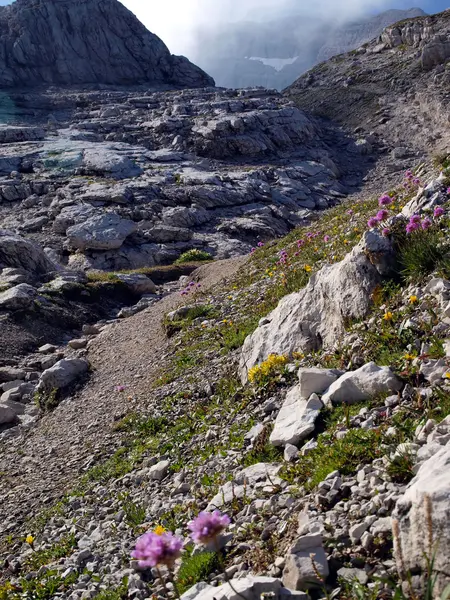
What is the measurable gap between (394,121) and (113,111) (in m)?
→ 35.9

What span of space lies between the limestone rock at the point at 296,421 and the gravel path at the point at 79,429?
13.5 feet

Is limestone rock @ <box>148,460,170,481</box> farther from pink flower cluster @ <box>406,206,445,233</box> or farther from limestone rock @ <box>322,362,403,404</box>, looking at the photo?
pink flower cluster @ <box>406,206,445,233</box>

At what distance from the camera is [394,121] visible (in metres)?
62.4

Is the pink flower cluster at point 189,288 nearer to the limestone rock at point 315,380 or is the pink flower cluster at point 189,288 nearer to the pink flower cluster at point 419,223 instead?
the pink flower cluster at point 419,223

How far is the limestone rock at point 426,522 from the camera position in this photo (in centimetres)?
269

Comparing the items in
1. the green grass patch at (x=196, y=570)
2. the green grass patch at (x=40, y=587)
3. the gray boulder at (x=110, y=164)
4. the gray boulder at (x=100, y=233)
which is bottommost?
the green grass patch at (x=40, y=587)

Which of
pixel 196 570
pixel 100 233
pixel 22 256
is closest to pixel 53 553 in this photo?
pixel 196 570

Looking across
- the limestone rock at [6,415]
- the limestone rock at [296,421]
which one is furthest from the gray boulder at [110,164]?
the limestone rock at [296,421]

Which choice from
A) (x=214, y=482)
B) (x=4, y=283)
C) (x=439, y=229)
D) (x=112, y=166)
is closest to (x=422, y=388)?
(x=214, y=482)

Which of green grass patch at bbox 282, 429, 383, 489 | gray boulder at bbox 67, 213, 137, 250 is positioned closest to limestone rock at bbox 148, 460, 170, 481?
green grass patch at bbox 282, 429, 383, 489

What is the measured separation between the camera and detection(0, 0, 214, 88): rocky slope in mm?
85750

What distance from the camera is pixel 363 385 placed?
5.40 meters

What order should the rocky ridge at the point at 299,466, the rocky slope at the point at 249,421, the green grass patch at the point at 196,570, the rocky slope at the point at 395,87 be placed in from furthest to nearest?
the rocky slope at the point at 395,87, the green grass patch at the point at 196,570, the rocky slope at the point at 249,421, the rocky ridge at the point at 299,466

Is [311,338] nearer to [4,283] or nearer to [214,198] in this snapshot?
[4,283]
